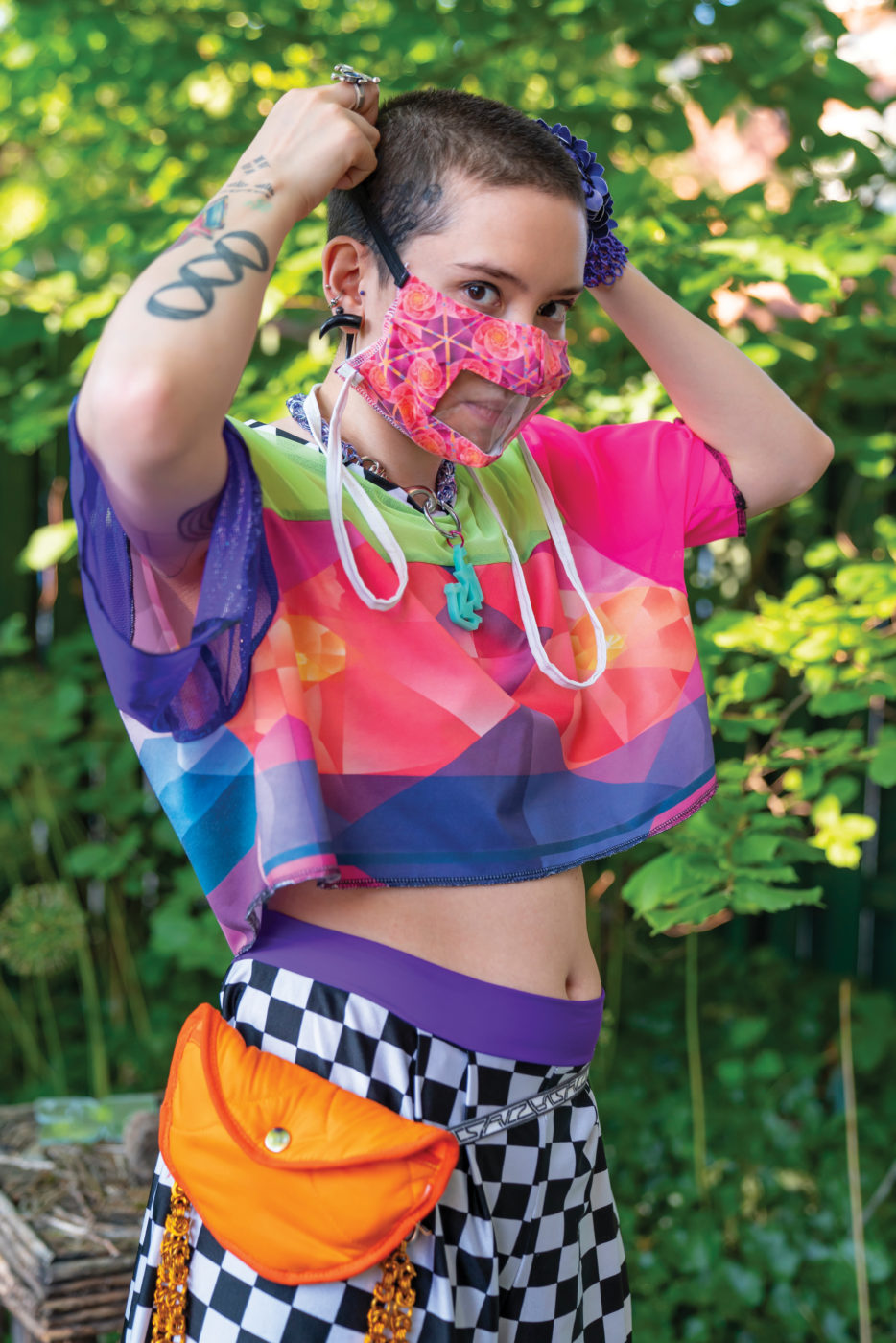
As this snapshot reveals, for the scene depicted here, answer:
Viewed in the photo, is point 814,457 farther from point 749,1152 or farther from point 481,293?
point 749,1152

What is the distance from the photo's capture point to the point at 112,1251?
6.35ft

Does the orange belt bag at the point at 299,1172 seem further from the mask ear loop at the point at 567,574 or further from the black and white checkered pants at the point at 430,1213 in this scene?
the mask ear loop at the point at 567,574

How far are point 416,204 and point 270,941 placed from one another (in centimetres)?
77

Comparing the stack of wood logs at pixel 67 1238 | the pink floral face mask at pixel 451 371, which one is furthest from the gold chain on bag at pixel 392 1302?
the stack of wood logs at pixel 67 1238

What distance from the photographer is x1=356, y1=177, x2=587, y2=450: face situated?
1138mm

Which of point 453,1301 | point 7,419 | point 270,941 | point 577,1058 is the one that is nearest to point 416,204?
point 270,941

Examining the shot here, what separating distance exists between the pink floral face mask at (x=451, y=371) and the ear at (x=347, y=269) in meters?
0.08

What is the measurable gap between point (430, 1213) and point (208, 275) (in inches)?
35.2

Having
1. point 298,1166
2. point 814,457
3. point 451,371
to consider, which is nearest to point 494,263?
point 451,371

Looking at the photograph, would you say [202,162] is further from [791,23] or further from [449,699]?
[449,699]

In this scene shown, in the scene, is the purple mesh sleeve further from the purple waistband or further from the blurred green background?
the blurred green background

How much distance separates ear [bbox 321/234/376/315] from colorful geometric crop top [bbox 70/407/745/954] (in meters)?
0.20

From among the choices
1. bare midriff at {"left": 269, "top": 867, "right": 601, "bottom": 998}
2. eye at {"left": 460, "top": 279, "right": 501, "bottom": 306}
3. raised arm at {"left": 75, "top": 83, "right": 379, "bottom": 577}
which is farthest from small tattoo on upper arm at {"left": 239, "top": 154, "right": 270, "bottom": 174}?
bare midriff at {"left": 269, "top": 867, "right": 601, "bottom": 998}

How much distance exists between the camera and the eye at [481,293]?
45.8 inches
